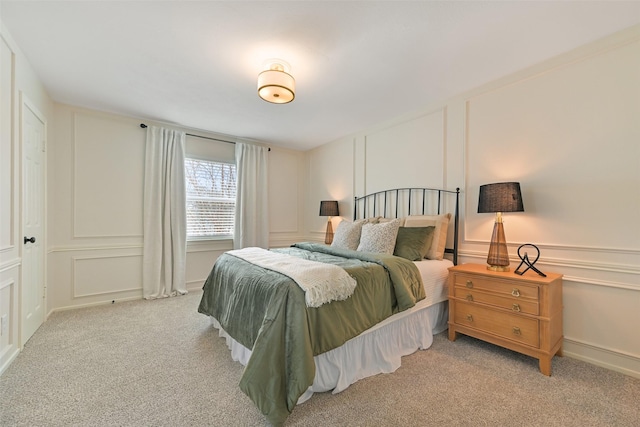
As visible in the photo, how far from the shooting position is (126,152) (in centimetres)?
370

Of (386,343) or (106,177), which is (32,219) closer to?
(106,177)

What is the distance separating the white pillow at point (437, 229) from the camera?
111 inches

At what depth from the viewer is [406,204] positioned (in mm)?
3488

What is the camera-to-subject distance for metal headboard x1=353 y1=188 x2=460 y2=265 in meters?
2.98

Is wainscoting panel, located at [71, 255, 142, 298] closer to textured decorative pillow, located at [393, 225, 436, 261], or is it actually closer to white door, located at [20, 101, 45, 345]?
white door, located at [20, 101, 45, 345]

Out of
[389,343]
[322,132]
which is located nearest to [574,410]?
[389,343]

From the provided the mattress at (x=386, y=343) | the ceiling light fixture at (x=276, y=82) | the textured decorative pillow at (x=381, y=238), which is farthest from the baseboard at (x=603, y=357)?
the ceiling light fixture at (x=276, y=82)

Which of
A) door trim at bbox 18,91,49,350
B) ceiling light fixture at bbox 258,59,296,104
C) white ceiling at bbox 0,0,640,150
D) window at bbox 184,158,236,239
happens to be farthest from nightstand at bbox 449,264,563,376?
door trim at bbox 18,91,49,350

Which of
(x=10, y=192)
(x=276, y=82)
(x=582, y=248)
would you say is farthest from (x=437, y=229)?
(x=10, y=192)

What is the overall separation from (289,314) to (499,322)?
67.9 inches

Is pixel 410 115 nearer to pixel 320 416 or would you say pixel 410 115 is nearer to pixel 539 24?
pixel 539 24

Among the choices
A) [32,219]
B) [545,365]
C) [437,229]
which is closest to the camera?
[545,365]

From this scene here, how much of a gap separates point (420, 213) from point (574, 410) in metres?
2.08

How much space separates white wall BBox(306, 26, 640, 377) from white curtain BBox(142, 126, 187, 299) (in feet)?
11.7
